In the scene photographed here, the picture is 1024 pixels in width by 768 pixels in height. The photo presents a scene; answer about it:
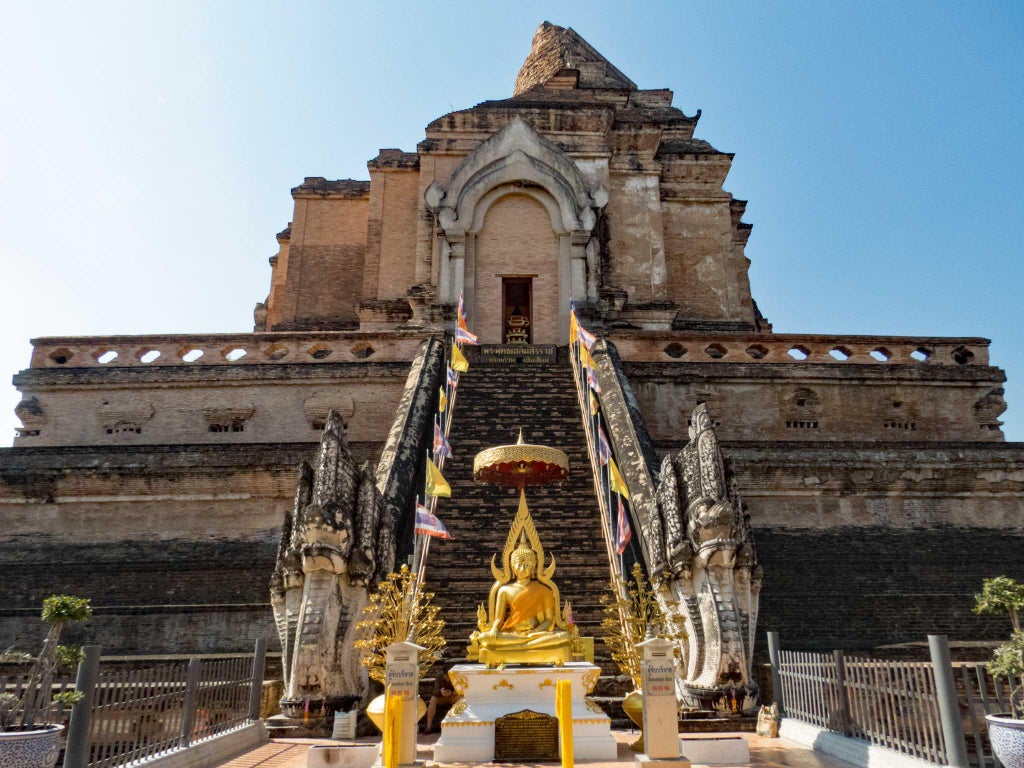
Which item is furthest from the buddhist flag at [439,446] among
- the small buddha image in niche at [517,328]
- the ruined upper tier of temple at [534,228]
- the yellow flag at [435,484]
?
the small buddha image in niche at [517,328]

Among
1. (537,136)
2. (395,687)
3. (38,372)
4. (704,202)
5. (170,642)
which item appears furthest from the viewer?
(704,202)

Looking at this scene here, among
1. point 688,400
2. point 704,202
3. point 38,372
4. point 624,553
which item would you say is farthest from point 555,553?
point 704,202

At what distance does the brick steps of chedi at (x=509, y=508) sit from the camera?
10484 mm

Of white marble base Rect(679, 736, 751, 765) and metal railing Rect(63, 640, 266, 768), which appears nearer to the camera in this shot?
metal railing Rect(63, 640, 266, 768)

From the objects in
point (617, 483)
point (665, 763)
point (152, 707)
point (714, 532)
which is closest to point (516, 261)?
point (617, 483)

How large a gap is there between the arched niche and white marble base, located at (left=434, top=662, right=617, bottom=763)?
557 inches

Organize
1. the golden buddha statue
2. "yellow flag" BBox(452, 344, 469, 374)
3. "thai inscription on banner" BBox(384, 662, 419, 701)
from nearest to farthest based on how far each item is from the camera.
A: "thai inscription on banner" BBox(384, 662, 419, 701) → the golden buddha statue → "yellow flag" BBox(452, 344, 469, 374)

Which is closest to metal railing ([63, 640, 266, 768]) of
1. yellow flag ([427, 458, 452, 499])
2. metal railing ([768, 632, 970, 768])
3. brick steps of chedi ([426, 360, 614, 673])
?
brick steps of chedi ([426, 360, 614, 673])

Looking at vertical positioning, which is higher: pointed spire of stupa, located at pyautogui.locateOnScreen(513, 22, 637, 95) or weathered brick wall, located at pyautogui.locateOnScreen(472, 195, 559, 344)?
pointed spire of stupa, located at pyautogui.locateOnScreen(513, 22, 637, 95)

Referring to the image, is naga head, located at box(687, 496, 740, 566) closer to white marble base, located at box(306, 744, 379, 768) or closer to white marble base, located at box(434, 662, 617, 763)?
white marble base, located at box(434, 662, 617, 763)

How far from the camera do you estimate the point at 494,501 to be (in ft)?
40.8

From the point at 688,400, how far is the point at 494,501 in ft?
19.6

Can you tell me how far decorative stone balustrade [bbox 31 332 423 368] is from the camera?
1669 centimetres

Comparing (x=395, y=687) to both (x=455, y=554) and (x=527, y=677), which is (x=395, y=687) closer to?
(x=527, y=677)
